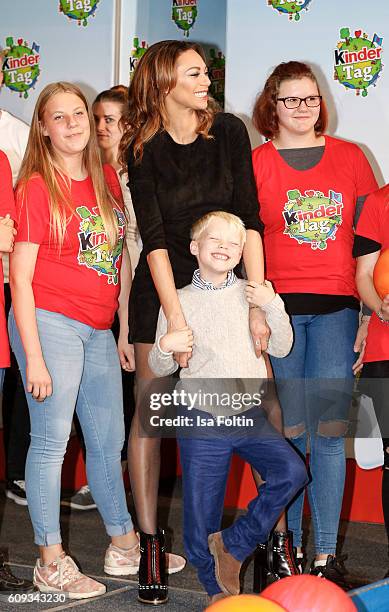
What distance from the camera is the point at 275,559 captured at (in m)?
2.42

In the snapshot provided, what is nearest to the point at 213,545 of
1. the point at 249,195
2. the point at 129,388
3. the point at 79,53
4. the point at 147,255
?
the point at 147,255

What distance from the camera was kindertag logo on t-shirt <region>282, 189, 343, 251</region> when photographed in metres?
2.56

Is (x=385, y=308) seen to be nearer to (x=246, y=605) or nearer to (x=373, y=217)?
(x=373, y=217)

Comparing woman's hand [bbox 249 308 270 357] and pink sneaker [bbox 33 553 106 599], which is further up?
woman's hand [bbox 249 308 270 357]

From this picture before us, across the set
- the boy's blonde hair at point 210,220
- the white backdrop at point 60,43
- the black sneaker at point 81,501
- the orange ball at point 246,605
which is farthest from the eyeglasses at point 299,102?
the white backdrop at point 60,43

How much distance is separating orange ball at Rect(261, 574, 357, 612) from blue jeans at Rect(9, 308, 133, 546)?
40.5 inches

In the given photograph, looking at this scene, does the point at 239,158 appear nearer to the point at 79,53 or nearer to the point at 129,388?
the point at 129,388

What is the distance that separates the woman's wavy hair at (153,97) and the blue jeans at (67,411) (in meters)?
0.50

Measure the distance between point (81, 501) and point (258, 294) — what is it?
155 cm

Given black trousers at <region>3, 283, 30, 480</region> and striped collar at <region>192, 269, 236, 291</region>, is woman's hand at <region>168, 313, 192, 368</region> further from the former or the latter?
black trousers at <region>3, 283, 30, 480</region>

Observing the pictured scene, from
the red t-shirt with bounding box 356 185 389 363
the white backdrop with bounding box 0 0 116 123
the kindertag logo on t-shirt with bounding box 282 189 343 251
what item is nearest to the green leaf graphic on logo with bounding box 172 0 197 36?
the white backdrop with bounding box 0 0 116 123

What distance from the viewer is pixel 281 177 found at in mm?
2607

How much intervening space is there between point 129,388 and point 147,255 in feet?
3.82

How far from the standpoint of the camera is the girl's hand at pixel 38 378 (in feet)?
7.73
